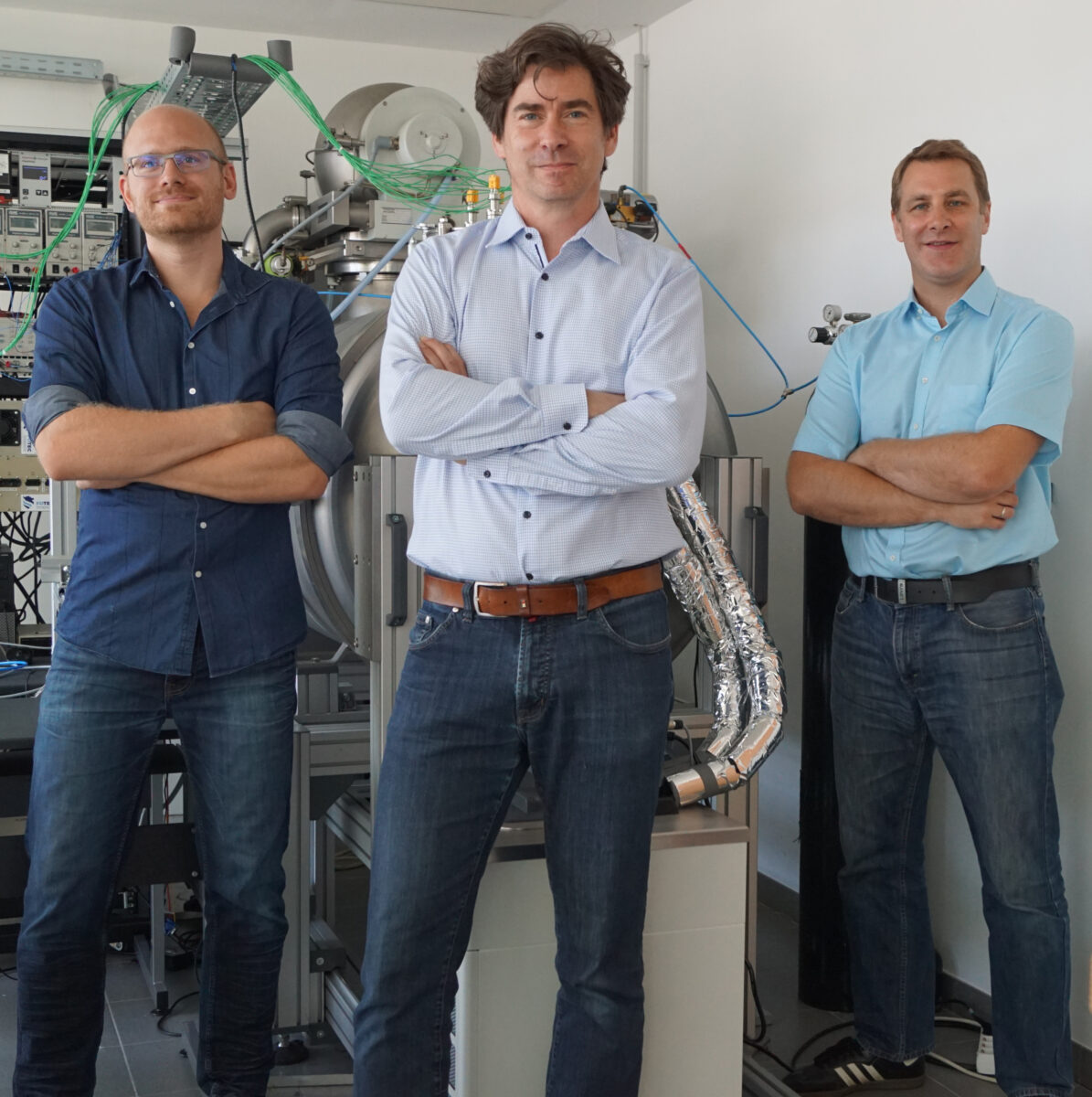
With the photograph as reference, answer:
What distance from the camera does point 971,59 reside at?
294 cm

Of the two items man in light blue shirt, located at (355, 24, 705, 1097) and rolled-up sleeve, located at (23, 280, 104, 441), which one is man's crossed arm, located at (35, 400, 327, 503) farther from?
man in light blue shirt, located at (355, 24, 705, 1097)

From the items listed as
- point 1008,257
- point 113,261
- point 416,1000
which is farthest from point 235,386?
point 113,261

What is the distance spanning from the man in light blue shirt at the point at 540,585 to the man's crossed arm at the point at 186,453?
0.35 metres

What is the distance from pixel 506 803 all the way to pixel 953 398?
1.19 m

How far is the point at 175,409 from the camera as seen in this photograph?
2.20 metres

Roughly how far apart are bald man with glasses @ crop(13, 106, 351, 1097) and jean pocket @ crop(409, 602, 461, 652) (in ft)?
1.39

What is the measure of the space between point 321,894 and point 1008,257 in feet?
7.14

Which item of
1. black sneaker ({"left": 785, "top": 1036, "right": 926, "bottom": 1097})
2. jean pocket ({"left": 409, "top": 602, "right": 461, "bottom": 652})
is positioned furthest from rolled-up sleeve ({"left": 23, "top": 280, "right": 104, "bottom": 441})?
black sneaker ({"left": 785, "top": 1036, "right": 926, "bottom": 1097})

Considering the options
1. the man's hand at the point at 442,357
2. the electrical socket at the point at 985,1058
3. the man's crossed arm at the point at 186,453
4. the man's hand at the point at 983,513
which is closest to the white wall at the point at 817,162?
the electrical socket at the point at 985,1058

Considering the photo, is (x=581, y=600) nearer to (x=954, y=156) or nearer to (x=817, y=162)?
(x=954, y=156)

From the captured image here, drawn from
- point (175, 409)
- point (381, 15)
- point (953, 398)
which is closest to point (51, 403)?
point (175, 409)

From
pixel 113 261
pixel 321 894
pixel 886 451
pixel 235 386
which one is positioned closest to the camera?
pixel 235 386

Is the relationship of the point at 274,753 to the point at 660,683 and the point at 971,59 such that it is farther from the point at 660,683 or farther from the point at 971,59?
the point at 971,59

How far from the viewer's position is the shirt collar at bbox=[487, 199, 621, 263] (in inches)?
75.4
